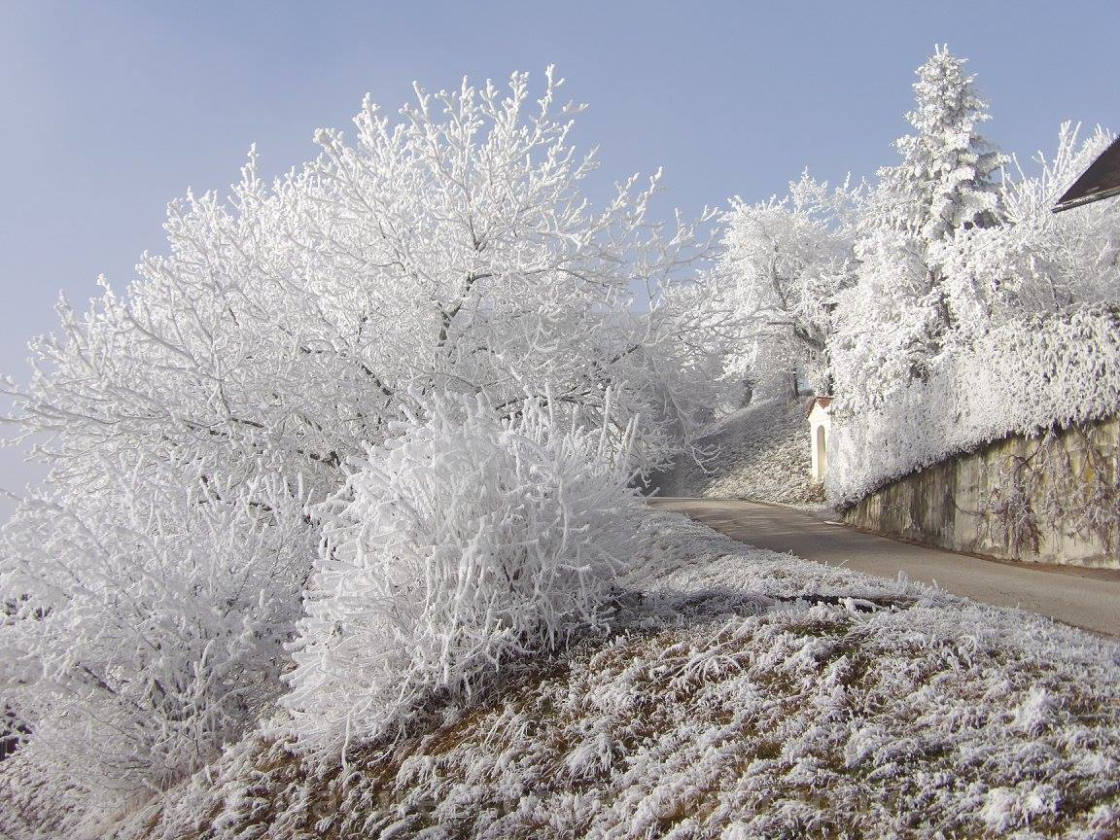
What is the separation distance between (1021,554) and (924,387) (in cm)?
379

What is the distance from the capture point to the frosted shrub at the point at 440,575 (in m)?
4.75

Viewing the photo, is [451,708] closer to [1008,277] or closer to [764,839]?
[764,839]

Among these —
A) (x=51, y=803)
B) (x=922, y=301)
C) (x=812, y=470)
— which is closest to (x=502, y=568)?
(x=51, y=803)

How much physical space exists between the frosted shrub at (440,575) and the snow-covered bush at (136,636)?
1.10 m

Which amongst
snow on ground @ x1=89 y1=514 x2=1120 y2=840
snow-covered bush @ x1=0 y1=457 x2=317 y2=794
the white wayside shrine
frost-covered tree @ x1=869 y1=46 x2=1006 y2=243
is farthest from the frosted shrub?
the white wayside shrine

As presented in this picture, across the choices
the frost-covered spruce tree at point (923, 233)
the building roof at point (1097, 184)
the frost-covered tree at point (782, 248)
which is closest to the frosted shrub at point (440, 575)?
the building roof at point (1097, 184)

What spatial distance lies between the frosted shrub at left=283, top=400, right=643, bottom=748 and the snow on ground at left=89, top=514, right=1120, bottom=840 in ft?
0.83

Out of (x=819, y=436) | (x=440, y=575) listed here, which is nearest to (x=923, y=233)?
(x=819, y=436)

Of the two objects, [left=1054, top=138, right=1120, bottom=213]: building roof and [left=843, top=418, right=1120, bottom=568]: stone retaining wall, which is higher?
[left=1054, top=138, right=1120, bottom=213]: building roof

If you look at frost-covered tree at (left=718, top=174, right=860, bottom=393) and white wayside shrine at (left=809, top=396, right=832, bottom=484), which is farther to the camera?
frost-covered tree at (left=718, top=174, right=860, bottom=393)

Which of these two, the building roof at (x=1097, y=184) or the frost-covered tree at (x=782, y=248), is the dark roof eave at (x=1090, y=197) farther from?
the frost-covered tree at (x=782, y=248)

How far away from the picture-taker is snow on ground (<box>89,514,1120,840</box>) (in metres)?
2.92

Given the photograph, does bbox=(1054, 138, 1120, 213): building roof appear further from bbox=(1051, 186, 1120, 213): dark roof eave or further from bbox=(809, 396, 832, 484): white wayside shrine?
bbox=(809, 396, 832, 484): white wayside shrine

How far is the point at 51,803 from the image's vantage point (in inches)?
281
